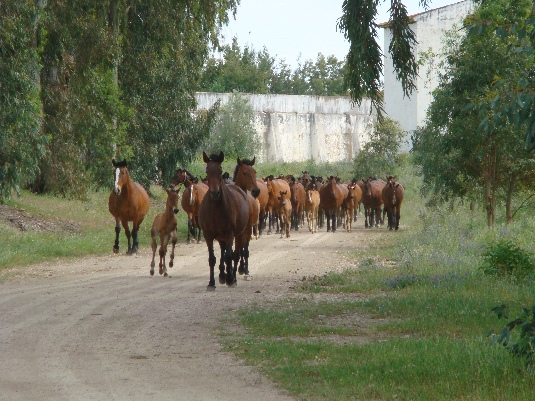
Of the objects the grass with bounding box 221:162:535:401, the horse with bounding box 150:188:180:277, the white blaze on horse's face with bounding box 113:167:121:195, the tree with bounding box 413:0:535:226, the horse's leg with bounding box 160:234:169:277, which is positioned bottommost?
the grass with bounding box 221:162:535:401

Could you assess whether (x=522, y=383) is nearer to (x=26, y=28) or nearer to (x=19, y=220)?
(x=26, y=28)

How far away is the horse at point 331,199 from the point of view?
35.9 metres

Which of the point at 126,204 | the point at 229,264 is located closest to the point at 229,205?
the point at 229,264

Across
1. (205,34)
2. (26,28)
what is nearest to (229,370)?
(26,28)

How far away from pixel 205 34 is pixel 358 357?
29.9m

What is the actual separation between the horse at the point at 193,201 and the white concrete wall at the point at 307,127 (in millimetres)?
45041

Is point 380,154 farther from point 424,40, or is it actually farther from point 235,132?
point 235,132

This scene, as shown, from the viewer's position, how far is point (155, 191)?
49.8 meters

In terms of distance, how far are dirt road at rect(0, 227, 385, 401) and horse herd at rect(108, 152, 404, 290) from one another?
2.48 feet

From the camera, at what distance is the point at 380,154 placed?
194 ft

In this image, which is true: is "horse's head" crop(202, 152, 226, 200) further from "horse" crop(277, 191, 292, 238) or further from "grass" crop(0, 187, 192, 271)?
"horse" crop(277, 191, 292, 238)

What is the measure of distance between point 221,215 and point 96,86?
18.0 meters

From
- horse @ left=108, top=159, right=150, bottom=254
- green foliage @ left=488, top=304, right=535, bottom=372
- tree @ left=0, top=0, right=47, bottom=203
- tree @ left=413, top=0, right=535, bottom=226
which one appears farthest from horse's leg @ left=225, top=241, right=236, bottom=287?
tree @ left=0, top=0, right=47, bottom=203

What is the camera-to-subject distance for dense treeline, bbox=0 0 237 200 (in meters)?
24.3
